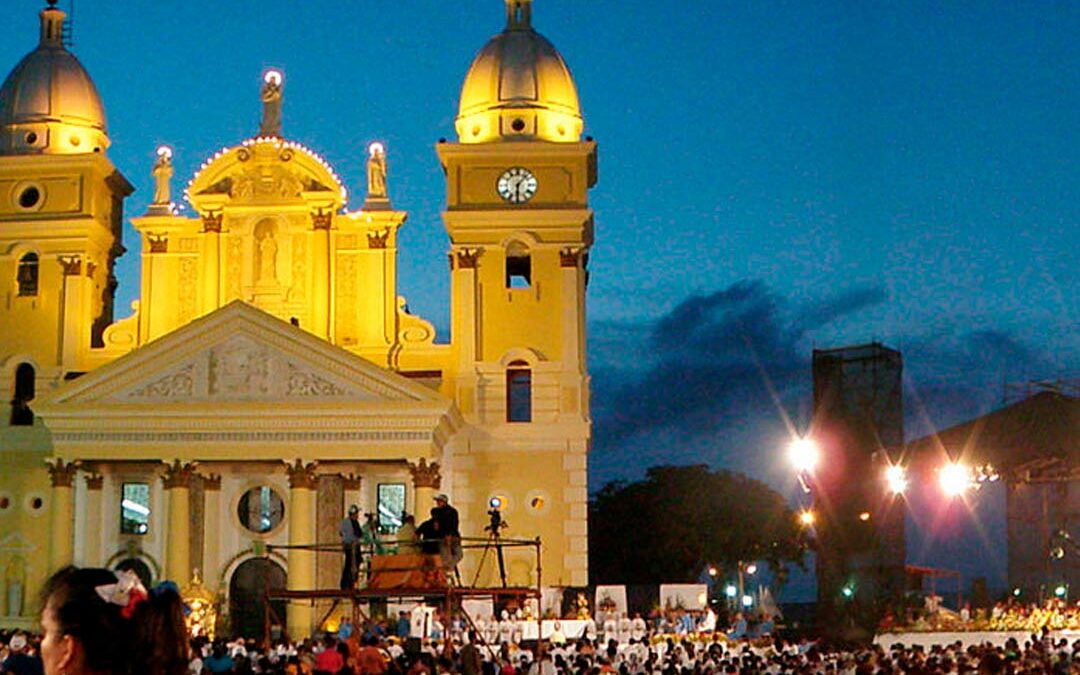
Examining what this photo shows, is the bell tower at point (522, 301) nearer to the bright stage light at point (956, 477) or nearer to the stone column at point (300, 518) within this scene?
the stone column at point (300, 518)

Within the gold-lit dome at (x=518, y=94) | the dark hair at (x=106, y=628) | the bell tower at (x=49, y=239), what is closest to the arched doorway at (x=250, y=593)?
the bell tower at (x=49, y=239)

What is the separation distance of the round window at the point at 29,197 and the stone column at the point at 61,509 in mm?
8760

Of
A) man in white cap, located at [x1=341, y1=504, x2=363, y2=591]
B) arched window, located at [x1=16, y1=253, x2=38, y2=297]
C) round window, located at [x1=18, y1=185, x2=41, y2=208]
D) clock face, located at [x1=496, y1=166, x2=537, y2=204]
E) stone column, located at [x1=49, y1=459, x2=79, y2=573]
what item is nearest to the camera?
man in white cap, located at [x1=341, y1=504, x2=363, y2=591]

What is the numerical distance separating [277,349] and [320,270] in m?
5.20

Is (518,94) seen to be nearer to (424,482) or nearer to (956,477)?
(424,482)

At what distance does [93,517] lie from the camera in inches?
1789

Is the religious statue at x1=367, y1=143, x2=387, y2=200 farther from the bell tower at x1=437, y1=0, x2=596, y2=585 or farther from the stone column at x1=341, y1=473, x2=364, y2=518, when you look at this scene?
the stone column at x1=341, y1=473, x2=364, y2=518

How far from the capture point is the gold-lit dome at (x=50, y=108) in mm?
50188

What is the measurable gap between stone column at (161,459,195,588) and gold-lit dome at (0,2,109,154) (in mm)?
11139

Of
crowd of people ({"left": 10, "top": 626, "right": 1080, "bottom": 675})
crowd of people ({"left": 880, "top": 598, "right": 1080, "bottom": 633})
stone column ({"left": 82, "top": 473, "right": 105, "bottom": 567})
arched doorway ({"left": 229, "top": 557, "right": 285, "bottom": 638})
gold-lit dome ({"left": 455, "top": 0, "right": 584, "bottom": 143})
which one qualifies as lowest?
crowd of people ({"left": 10, "top": 626, "right": 1080, "bottom": 675})

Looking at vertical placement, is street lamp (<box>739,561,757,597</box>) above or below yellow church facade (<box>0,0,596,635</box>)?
below

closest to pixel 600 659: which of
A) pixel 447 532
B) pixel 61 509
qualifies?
pixel 447 532

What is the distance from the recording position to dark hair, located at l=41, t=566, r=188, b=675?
181 inches

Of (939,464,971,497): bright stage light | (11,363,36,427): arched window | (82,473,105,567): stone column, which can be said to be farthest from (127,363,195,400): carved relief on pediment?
(939,464,971,497): bright stage light
